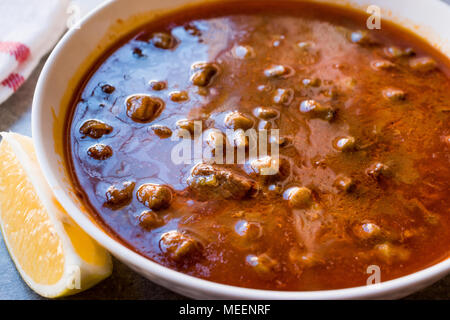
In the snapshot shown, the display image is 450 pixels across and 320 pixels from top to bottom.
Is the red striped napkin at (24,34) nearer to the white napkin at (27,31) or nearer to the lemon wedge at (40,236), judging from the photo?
the white napkin at (27,31)

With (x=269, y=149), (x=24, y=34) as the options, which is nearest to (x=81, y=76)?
(x=24, y=34)

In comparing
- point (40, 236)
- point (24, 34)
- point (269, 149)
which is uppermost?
point (269, 149)

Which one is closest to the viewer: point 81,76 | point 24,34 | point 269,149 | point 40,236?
point 40,236

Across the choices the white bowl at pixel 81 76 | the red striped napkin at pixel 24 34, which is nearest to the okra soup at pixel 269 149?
the white bowl at pixel 81 76

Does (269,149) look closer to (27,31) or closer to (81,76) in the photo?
(81,76)

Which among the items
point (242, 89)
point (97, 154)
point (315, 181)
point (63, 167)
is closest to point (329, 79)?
point (242, 89)

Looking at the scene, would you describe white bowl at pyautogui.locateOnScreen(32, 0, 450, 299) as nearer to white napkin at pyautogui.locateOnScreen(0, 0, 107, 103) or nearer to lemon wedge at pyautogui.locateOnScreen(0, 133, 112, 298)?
lemon wedge at pyautogui.locateOnScreen(0, 133, 112, 298)
